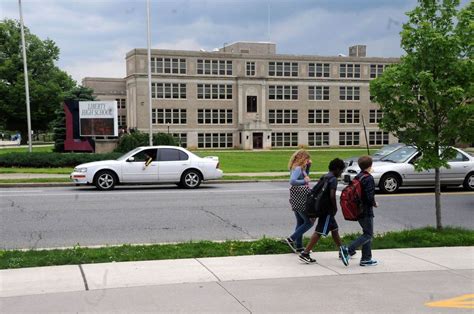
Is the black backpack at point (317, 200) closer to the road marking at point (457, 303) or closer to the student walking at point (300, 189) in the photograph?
the student walking at point (300, 189)

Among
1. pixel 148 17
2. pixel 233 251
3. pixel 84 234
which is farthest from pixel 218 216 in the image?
pixel 148 17

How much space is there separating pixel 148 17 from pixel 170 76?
4068 cm

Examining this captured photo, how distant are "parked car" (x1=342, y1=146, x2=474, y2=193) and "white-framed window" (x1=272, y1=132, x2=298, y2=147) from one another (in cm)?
5719

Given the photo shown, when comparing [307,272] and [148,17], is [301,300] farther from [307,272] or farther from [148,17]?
[148,17]

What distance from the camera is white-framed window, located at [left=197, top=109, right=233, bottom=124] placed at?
236 feet

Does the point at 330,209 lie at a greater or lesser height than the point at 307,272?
greater

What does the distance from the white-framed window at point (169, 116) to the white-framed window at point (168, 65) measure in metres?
5.13

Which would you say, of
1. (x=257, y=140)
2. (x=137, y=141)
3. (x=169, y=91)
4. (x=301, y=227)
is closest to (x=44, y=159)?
(x=137, y=141)

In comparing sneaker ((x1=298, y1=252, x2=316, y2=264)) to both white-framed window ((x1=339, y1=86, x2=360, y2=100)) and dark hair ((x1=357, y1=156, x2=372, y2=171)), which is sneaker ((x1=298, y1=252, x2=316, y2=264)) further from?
white-framed window ((x1=339, y1=86, x2=360, y2=100))

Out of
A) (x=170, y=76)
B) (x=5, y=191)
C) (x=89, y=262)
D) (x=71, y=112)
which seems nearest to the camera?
(x=89, y=262)

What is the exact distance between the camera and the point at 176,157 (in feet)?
60.3

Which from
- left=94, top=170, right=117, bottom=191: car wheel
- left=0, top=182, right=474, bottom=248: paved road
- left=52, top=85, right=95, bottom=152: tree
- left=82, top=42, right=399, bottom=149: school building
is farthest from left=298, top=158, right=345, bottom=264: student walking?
left=82, top=42, right=399, bottom=149: school building

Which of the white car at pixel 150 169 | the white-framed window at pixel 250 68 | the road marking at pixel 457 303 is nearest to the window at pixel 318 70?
the white-framed window at pixel 250 68

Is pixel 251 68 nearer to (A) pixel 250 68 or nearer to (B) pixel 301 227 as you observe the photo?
(A) pixel 250 68
